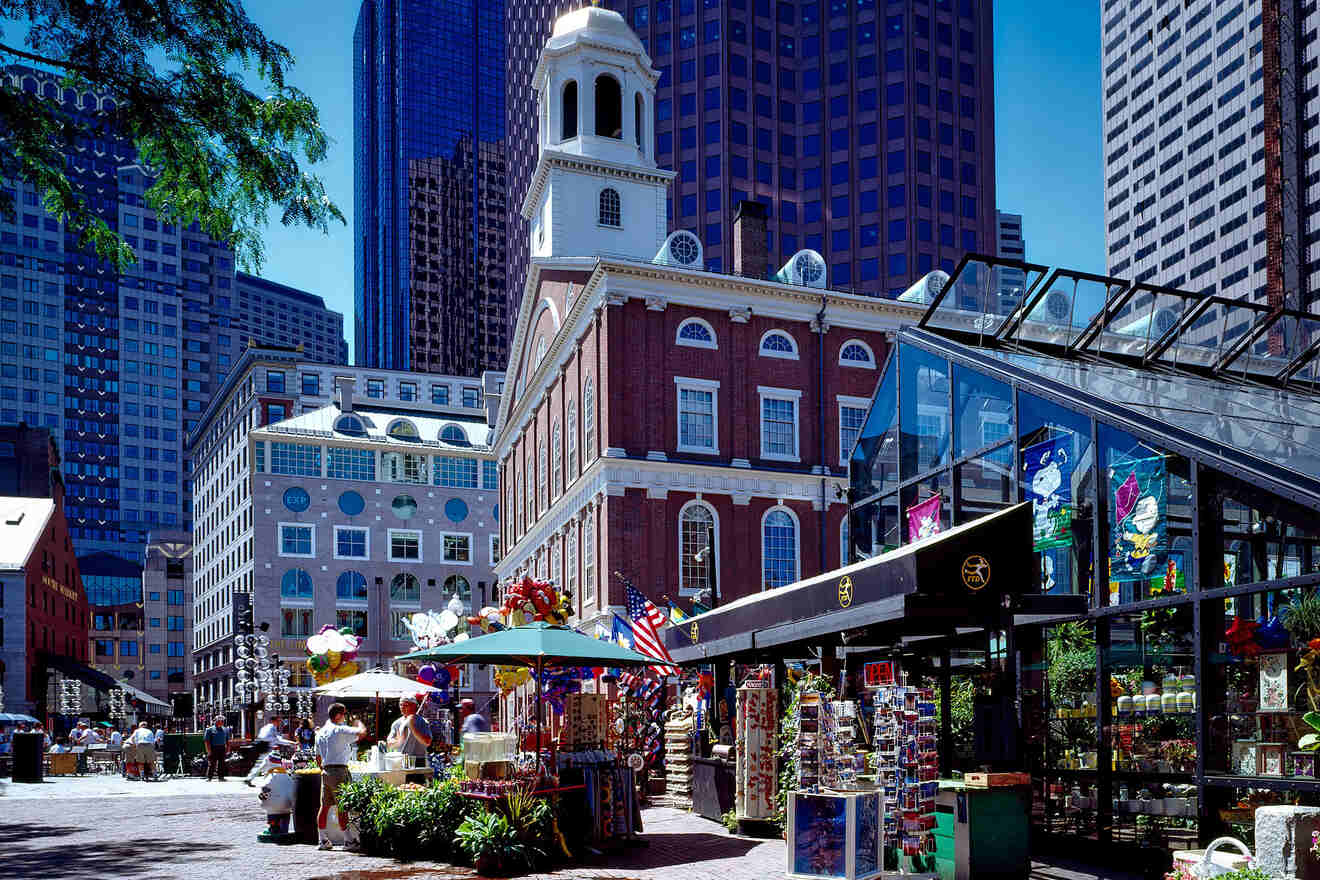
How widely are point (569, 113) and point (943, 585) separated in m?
44.6

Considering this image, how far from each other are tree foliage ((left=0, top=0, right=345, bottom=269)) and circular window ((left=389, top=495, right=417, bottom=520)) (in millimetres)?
71580

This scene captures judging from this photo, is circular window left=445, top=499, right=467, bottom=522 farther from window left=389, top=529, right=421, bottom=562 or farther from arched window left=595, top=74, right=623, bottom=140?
arched window left=595, top=74, right=623, bottom=140

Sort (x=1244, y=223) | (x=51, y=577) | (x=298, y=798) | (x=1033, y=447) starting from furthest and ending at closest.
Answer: (x=1244, y=223), (x=51, y=577), (x=298, y=798), (x=1033, y=447)

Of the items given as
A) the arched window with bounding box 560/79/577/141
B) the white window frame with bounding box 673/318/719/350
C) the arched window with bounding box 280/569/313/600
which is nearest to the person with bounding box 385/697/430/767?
the white window frame with bounding box 673/318/719/350

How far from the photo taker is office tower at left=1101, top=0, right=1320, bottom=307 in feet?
382

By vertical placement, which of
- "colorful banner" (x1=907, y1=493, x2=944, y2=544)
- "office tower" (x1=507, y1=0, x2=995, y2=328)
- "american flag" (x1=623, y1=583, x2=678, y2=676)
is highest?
"office tower" (x1=507, y1=0, x2=995, y2=328)

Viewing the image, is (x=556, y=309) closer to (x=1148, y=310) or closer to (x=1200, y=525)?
(x=1148, y=310)

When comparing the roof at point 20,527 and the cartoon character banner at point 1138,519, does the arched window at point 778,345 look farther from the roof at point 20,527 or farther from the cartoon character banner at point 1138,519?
the roof at point 20,527

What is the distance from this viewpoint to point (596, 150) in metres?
51.8

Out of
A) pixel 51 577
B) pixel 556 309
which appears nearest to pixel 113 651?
pixel 51 577

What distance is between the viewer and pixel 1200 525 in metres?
12.9

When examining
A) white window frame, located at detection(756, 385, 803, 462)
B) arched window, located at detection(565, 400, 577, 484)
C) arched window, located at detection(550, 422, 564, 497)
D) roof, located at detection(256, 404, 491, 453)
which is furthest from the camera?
roof, located at detection(256, 404, 491, 453)

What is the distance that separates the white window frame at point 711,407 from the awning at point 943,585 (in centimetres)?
2626

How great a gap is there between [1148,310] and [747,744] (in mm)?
9293
